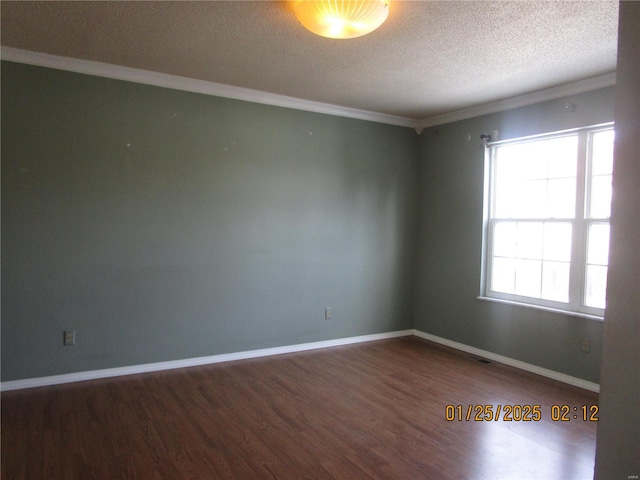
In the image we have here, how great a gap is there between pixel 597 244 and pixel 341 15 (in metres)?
2.91

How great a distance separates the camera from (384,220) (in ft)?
16.7

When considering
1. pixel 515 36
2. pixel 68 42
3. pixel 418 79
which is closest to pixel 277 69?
pixel 418 79

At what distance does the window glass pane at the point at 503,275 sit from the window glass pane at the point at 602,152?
1170 mm

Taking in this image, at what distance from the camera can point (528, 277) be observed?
4.19m

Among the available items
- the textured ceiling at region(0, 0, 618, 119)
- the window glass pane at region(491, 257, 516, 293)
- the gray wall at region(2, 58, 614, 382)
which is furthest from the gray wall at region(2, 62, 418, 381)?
the window glass pane at region(491, 257, 516, 293)

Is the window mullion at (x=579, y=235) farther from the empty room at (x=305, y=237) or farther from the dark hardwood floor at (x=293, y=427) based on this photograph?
the dark hardwood floor at (x=293, y=427)

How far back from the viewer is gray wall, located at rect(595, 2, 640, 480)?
100cm

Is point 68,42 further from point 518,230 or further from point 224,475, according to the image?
point 518,230

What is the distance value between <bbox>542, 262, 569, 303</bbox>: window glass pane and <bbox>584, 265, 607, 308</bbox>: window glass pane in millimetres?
189

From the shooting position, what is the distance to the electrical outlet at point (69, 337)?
3.42 meters

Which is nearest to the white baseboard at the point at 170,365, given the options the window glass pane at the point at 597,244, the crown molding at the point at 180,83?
the window glass pane at the point at 597,244

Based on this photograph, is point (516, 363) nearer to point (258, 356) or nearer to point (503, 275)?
point (503, 275)

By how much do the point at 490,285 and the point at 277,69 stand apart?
10.1ft
